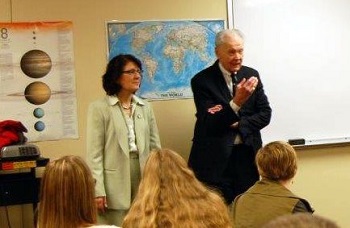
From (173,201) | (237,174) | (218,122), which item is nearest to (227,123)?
(218,122)

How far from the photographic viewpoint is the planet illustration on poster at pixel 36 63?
386 cm

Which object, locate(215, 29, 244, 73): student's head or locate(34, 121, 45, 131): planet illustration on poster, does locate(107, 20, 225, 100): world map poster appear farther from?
locate(34, 121, 45, 131): planet illustration on poster

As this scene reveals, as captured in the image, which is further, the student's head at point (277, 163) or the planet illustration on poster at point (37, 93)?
the planet illustration on poster at point (37, 93)

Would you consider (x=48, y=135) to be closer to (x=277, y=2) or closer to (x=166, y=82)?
(x=166, y=82)

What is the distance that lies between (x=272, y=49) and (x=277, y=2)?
1.27ft

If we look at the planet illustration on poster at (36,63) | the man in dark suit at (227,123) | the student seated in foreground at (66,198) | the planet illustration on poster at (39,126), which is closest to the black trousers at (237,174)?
the man in dark suit at (227,123)

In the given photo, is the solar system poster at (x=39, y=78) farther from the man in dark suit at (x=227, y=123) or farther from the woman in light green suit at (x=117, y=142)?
the man in dark suit at (x=227, y=123)

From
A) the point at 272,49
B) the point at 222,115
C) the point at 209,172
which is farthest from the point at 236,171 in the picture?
the point at 272,49

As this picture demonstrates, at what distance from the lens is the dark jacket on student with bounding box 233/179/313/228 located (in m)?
2.50

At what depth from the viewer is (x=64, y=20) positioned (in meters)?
3.93

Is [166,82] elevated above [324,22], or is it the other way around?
[324,22]

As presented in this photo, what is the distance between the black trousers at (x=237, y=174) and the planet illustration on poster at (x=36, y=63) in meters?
1.45

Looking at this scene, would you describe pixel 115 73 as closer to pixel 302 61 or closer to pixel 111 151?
pixel 111 151

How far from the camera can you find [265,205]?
2529 millimetres
